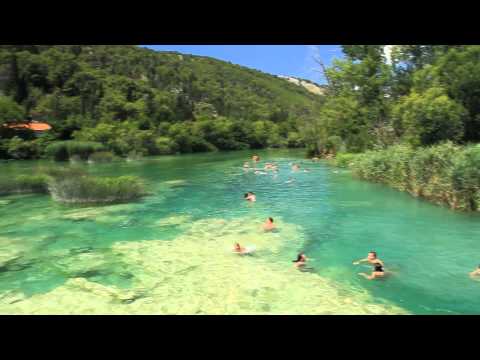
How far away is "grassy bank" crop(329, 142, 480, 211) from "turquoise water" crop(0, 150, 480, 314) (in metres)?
0.89

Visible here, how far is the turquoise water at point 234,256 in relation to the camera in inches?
449

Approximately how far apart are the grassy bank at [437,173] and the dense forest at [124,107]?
3835cm

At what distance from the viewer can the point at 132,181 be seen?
91.8ft

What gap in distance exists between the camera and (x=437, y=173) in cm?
2333

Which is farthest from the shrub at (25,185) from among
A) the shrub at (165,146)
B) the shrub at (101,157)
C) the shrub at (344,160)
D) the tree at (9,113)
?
the shrub at (165,146)

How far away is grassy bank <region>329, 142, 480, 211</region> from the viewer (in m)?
20.4

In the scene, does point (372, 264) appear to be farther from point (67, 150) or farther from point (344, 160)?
point (67, 150)

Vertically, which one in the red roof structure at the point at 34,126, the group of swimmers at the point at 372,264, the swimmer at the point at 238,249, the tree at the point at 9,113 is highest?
the tree at the point at 9,113

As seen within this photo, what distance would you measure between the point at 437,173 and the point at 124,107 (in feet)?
302

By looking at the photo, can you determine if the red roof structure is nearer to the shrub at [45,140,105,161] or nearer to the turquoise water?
the shrub at [45,140,105,161]

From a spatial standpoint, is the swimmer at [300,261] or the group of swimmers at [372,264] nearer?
the group of swimmers at [372,264]

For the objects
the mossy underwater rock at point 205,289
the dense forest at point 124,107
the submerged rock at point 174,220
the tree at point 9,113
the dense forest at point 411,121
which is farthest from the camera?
the dense forest at point 124,107

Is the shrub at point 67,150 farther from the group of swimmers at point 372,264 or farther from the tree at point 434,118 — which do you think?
the group of swimmers at point 372,264

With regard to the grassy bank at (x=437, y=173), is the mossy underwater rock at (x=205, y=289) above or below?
below
